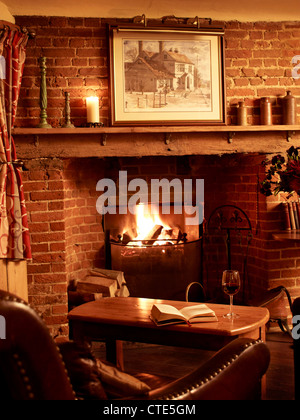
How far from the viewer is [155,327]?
212 cm

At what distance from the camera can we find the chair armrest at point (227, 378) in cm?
146

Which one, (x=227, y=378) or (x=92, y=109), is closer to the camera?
(x=227, y=378)

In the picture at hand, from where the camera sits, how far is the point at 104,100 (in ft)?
11.4

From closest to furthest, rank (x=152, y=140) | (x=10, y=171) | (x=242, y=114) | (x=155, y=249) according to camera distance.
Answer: (x=10, y=171)
(x=152, y=140)
(x=242, y=114)
(x=155, y=249)

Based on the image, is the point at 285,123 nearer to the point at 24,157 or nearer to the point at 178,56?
the point at 178,56

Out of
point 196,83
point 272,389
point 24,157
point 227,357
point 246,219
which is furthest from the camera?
point 246,219

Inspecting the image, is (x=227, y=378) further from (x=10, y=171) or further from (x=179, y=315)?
(x=10, y=171)

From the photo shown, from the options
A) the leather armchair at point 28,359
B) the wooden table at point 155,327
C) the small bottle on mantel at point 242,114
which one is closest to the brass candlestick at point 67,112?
the small bottle on mantel at point 242,114

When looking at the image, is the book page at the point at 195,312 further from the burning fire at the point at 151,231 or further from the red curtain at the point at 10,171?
the burning fire at the point at 151,231

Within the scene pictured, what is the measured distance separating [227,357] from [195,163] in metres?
2.60

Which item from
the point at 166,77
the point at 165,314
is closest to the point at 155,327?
the point at 165,314

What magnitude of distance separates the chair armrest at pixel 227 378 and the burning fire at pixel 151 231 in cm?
220

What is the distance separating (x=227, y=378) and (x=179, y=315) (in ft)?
1.93
